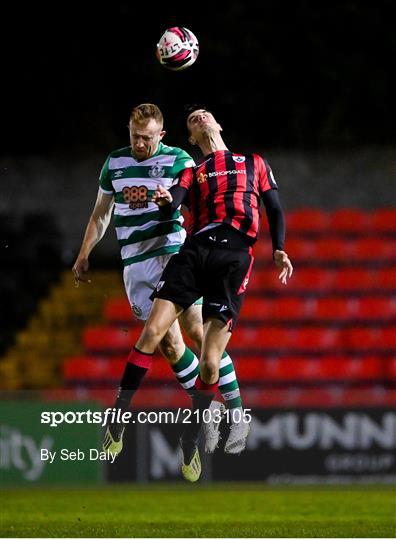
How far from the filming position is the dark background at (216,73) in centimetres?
1420

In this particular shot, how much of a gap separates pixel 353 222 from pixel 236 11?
2625 mm

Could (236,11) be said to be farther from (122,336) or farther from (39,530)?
(39,530)

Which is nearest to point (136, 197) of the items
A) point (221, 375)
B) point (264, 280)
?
point (221, 375)

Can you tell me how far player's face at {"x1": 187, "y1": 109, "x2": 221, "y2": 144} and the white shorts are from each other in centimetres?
72

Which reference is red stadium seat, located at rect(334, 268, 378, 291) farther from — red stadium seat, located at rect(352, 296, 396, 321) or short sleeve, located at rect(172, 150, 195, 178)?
short sleeve, located at rect(172, 150, 195, 178)

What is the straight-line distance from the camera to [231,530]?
9.39 metres

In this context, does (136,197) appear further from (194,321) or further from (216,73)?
(216,73)

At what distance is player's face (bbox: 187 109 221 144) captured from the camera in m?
7.93

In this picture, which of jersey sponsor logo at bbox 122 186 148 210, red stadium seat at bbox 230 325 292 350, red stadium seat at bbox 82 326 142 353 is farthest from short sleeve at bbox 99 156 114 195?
red stadium seat at bbox 230 325 292 350

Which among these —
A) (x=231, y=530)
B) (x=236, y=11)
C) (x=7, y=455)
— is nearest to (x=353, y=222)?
(x=236, y=11)

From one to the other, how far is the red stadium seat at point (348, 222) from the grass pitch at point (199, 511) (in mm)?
3288

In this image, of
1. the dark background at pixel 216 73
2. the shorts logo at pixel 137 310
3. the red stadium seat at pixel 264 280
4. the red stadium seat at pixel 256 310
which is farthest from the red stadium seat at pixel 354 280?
the shorts logo at pixel 137 310

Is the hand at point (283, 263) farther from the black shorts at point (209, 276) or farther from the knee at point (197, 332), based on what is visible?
the knee at point (197, 332)

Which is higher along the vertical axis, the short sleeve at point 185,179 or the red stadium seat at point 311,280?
the short sleeve at point 185,179
